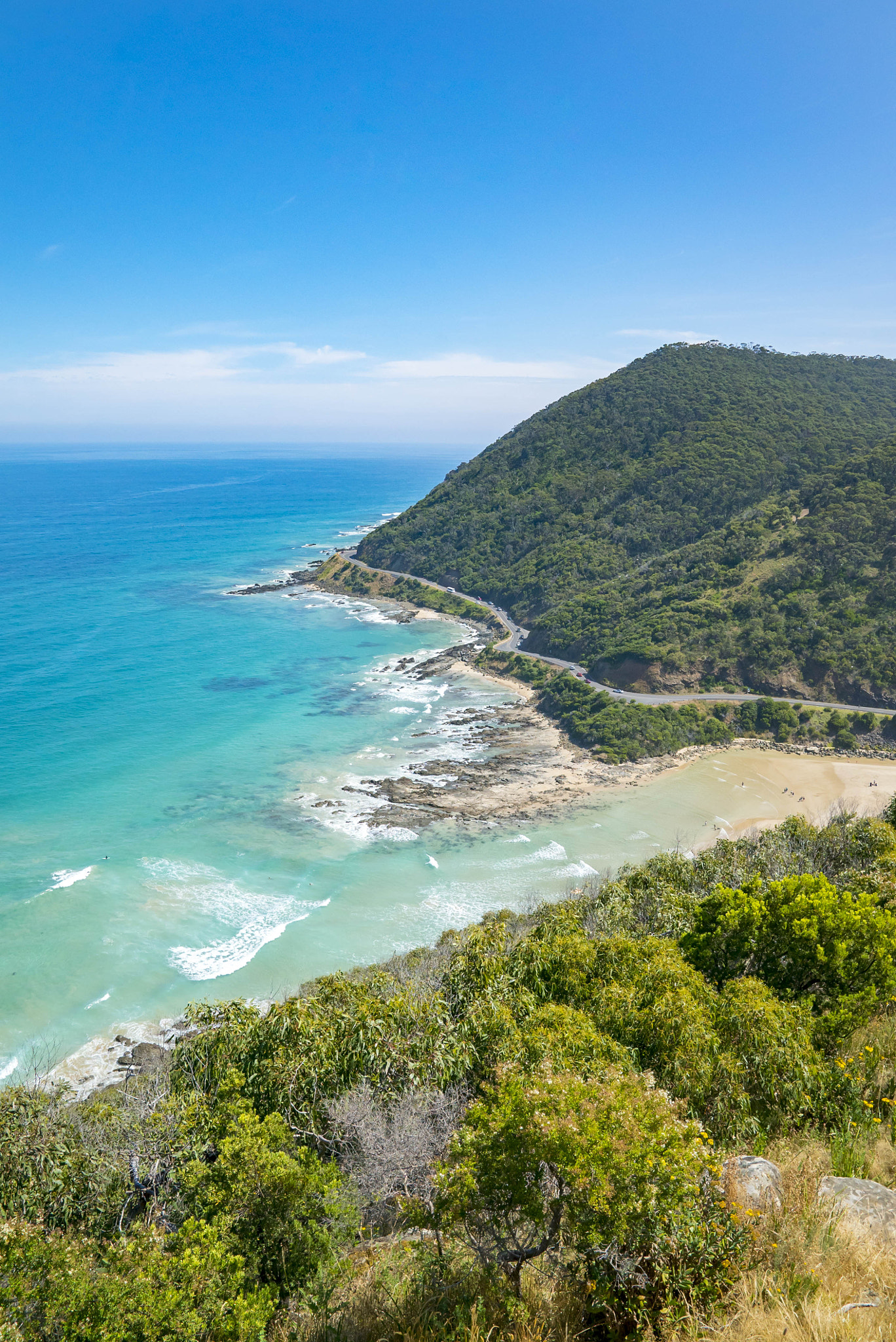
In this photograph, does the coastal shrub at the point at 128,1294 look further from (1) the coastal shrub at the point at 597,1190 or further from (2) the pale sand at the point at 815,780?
(2) the pale sand at the point at 815,780

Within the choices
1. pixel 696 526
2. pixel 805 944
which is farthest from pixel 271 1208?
pixel 696 526

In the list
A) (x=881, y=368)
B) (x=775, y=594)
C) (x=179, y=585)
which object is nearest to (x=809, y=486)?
(x=775, y=594)

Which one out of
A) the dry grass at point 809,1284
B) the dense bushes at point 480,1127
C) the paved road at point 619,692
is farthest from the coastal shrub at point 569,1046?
the paved road at point 619,692

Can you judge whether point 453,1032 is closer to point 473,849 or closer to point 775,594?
point 473,849

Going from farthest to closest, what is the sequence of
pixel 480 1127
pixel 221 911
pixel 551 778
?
pixel 551 778 < pixel 221 911 < pixel 480 1127

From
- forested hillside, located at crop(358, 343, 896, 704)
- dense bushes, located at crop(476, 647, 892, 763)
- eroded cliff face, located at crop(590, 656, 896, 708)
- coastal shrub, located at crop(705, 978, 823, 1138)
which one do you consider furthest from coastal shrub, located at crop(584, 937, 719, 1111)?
forested hillside, located at crop(358, 343, 896, 704)

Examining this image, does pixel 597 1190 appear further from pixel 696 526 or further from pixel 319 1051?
pixel 696 526

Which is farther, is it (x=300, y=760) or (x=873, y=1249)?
(x=300, y=760)
